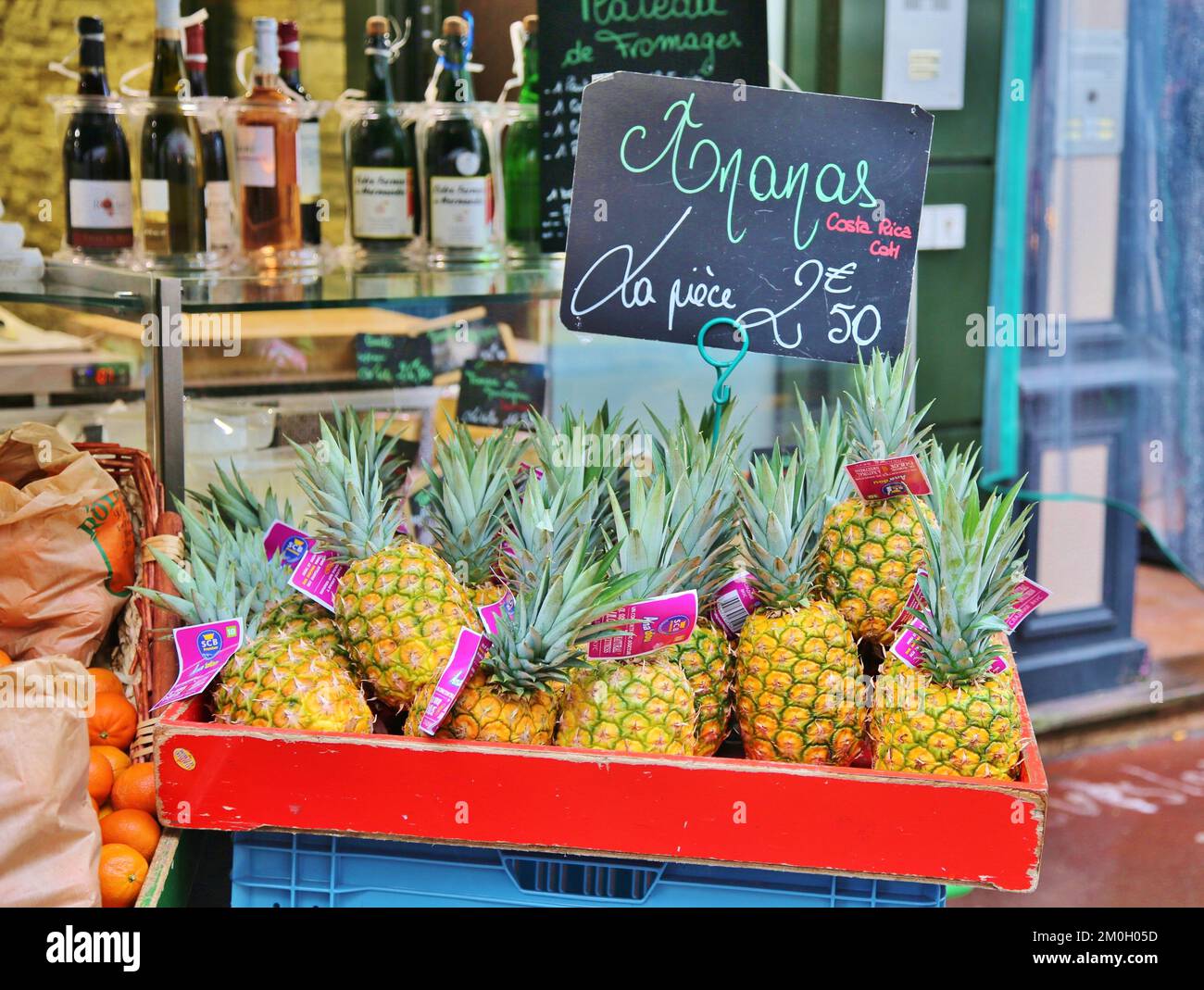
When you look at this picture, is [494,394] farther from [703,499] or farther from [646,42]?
[703,499]

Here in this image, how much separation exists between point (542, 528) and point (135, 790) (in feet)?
2.10

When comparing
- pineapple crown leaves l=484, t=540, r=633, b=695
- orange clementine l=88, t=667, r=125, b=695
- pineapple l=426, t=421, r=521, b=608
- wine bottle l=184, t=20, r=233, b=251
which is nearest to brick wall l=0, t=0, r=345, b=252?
wine bottle l=184, t=20, r=233, b=251

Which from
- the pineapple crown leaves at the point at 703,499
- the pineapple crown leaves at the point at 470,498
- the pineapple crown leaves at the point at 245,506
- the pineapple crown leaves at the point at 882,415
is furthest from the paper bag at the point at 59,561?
the pineapple crown leaves at the point at 882,415

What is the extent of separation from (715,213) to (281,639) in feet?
2.81

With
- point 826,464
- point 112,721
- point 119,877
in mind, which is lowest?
point 119,877

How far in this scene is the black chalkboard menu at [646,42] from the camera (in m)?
2.38

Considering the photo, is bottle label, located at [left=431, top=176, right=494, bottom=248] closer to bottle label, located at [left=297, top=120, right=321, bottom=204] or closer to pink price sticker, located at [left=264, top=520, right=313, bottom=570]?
bottle label, located at [left=297, top=120, right=321, bottom=204]

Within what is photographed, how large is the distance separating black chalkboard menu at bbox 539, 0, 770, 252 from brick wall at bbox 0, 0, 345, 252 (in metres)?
2.01

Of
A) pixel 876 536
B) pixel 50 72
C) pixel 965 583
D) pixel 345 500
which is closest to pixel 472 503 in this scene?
pixel 345 500

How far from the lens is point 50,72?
4152mm

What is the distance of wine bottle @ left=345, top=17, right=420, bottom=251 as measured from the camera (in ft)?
8.29

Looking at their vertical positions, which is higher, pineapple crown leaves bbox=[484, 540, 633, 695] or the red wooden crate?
pineapple crown leaves bbox=[484, 540, 633, 695]

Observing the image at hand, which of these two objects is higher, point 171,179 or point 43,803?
point 171,179

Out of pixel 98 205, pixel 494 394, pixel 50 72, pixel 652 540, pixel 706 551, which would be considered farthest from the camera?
pixel 50 72
